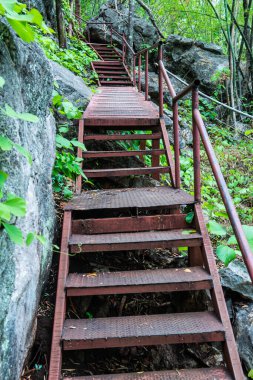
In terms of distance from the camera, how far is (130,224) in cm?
278

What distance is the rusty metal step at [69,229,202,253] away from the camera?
2.52 m

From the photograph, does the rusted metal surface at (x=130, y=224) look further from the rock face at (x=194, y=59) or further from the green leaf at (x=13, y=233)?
the rock face at (x=194, y=59)

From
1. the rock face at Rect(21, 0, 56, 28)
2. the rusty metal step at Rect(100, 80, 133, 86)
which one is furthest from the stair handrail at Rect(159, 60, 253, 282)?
the rusty metal step at Rect(100, 80, 133, 86)

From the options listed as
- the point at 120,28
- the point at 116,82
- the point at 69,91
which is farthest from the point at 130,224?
the point at 120,28

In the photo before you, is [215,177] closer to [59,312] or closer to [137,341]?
[137,341]

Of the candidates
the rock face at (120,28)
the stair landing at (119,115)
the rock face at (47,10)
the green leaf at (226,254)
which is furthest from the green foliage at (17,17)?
the rock face at (120,28)

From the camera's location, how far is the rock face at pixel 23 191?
157 cm

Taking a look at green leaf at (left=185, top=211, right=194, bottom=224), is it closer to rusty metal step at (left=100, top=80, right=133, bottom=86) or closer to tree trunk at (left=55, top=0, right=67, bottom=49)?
tree trunk at (left=55, top=0, right=67, bottom=49)

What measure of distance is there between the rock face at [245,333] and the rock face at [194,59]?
375 inches

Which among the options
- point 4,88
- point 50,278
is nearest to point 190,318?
point 50,278

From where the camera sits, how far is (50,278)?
2.63 m

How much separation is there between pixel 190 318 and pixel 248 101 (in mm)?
9883

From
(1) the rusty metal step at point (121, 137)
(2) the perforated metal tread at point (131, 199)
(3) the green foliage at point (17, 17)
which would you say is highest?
(3) the green foliage at point (17, 17)

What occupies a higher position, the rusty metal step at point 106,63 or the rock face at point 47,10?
the rock face at point 47,10
